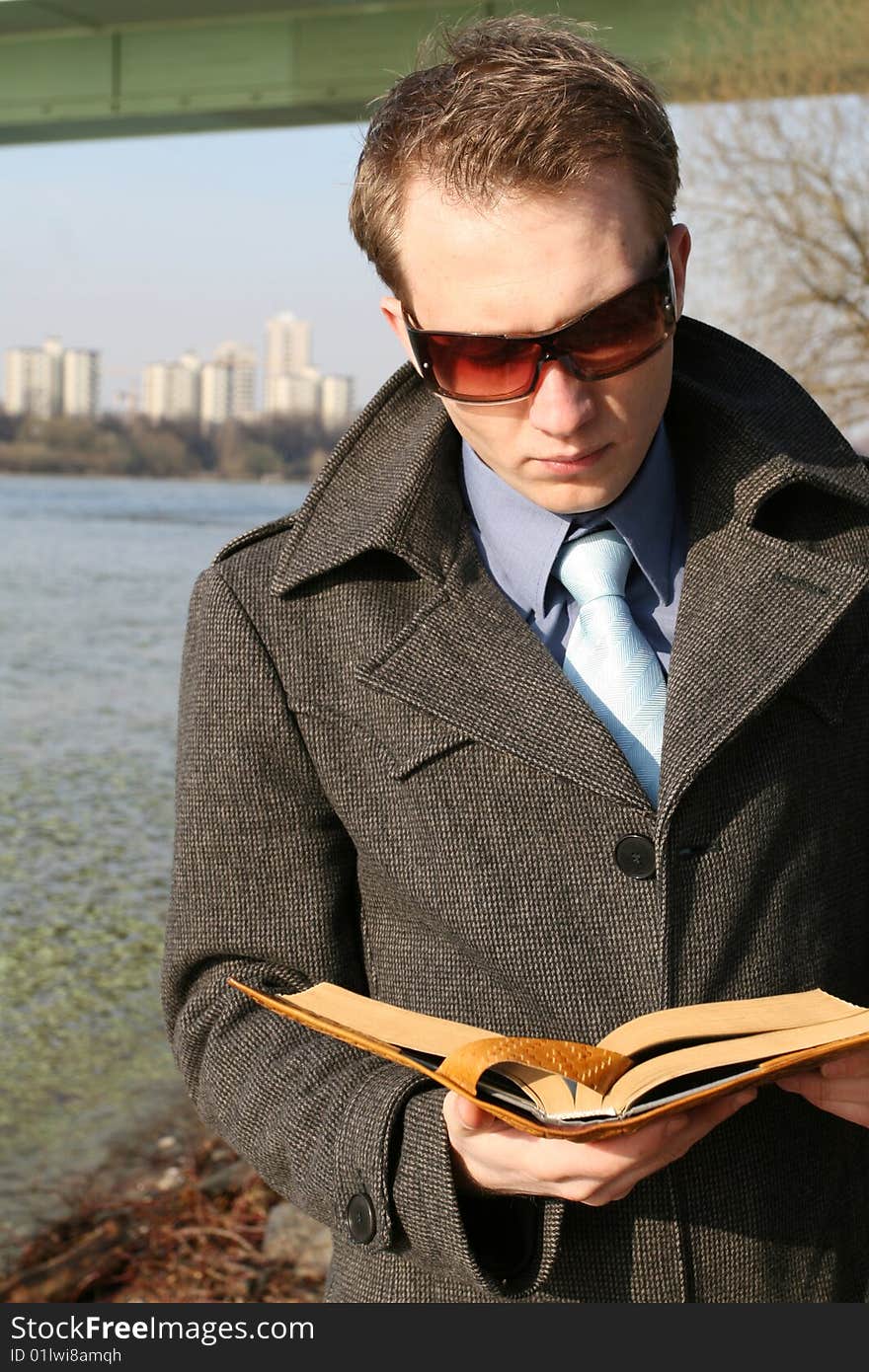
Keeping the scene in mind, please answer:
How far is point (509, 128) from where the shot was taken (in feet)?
4.57

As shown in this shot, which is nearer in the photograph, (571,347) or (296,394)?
(571,347)

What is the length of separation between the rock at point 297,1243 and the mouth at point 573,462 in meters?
3.01

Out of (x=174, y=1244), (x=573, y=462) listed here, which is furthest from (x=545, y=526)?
(x=174, y=1244)

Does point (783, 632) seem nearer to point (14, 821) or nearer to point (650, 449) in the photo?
point (650, 449)

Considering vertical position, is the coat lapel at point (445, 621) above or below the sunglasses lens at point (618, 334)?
below

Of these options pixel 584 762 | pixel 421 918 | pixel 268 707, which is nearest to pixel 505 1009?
pixel 421 918

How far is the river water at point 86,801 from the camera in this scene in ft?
17.1

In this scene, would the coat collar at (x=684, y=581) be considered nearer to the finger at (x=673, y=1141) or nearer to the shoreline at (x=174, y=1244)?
the finger at (x=673, y=1141)

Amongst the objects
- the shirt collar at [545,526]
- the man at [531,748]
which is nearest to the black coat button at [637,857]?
the man at [531,748]

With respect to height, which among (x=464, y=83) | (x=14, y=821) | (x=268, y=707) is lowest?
(x=14, y=821)

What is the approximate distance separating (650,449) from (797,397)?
227 millimetres

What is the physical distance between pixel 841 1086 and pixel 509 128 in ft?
3.03

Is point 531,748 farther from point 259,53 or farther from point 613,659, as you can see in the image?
point 259,53

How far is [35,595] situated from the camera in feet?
27.3
